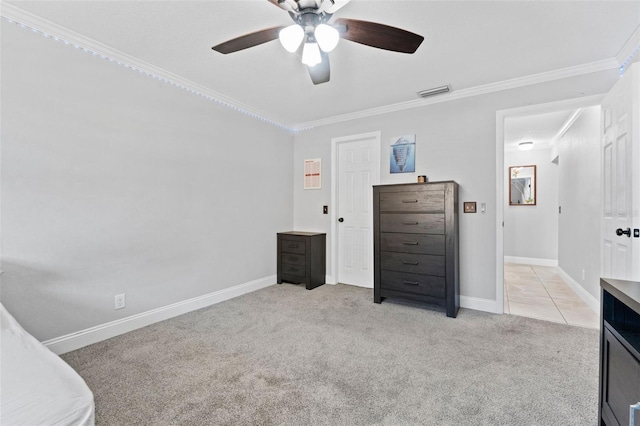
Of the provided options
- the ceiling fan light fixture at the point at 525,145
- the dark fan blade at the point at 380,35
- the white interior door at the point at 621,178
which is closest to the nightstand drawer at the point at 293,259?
the dark fan blade at the point at 380,35

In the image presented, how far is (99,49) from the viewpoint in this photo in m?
2.28

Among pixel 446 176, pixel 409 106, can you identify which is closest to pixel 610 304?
pixel 446 176

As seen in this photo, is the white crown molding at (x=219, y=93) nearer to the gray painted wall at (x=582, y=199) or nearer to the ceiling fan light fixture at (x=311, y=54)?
the gray painted wall at (x=582, y=199)

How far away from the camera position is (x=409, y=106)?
11.4 feet

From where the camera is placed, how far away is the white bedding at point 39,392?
68 centimetres

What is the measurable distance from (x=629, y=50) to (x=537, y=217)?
4.02 meters

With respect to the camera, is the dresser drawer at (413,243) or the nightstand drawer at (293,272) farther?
the nightstand drawer at (293,272)

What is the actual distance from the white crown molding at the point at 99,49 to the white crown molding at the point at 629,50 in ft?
11.6

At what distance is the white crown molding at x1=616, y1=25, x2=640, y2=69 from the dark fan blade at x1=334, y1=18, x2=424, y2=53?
180cm

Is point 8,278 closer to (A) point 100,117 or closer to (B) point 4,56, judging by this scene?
(A) point 100,117

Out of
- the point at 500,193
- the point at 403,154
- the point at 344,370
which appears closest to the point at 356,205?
the point at 403,154

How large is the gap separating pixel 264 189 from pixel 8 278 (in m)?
2.51

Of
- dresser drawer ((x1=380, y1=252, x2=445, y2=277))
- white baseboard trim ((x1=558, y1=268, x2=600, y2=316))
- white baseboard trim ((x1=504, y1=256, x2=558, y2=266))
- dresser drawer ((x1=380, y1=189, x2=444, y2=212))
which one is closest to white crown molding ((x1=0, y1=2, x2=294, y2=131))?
dresser drawer ((x1=380, y1=189, x2=444, y2=212))

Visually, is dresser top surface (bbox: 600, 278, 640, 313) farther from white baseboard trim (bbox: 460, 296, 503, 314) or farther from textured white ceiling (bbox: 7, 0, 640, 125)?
white baseboard trim (bbox: 460, 296, 503, 314)
